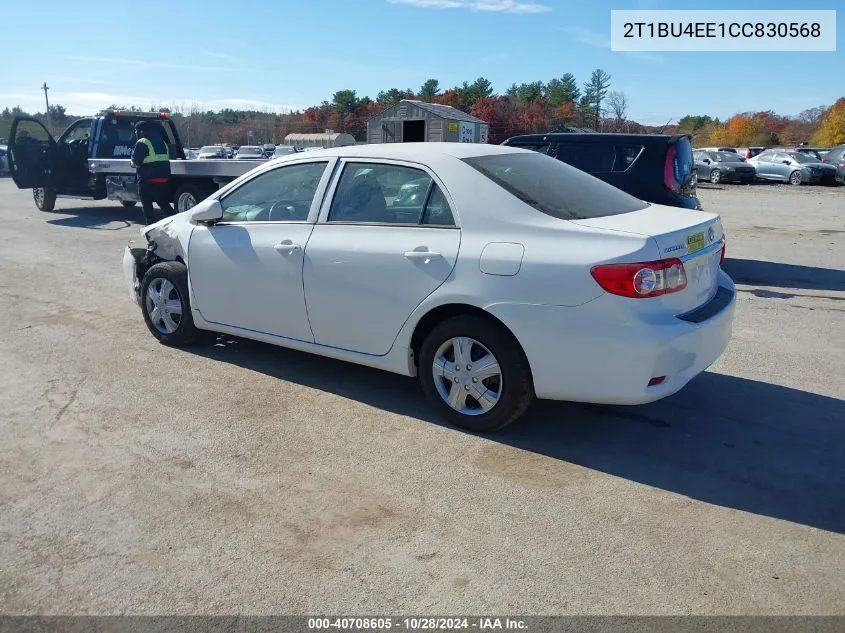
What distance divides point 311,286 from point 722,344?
8.36 feet

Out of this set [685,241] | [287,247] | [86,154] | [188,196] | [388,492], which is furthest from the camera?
[86,154]

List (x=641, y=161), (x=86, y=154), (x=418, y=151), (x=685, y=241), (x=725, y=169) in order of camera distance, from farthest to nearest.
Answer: (x=725, y=169)
(x=86, y=154)
(x=641, y=161)
(x=418, y=151)
(x=685, y=241)

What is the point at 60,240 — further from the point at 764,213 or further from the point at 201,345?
the point at 764,213

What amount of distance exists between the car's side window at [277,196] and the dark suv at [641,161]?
15.9ft

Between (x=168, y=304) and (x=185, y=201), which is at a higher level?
(x=185, y=201)

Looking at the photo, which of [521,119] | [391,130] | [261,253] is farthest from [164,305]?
[521,119]

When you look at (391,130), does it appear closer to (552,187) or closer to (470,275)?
(552,187)

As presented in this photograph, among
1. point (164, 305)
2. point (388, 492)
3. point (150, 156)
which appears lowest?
point (388, 492)

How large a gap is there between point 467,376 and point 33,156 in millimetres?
14594

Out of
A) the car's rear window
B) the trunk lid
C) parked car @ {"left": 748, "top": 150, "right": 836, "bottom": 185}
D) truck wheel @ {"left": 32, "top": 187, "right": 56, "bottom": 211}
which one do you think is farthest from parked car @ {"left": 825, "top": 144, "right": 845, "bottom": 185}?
the trunk lid

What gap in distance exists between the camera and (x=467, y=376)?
415 centimetres

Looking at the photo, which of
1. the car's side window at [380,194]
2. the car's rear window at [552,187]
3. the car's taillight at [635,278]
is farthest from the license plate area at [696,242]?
the car's side window at [380,194]

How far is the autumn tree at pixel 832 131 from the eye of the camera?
63344mm

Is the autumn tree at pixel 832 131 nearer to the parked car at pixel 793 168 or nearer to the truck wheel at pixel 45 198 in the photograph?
the parked car at pixel 793 168
